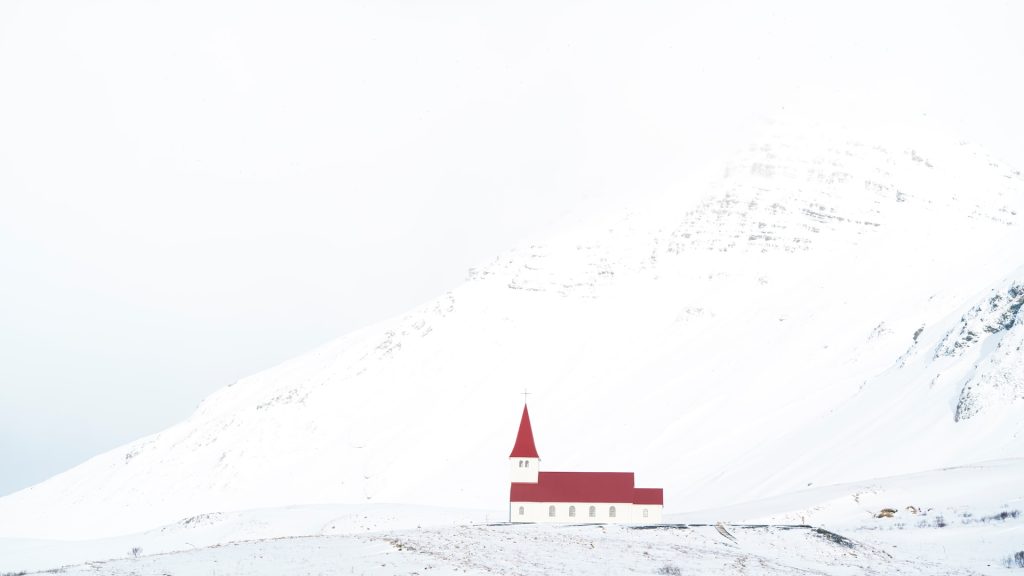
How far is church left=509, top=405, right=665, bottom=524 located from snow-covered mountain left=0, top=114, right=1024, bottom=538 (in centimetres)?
1551

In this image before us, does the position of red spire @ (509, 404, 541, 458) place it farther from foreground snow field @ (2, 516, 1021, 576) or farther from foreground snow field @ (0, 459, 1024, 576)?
foreground snow field @ (2, 516, 1021, 576)

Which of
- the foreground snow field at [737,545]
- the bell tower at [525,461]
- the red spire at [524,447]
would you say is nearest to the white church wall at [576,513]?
the bell tower at [525,461]

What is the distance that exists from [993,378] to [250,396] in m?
87.5

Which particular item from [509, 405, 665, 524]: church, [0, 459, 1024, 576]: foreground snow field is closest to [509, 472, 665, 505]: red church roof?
[509, 405, 665, 524]: church

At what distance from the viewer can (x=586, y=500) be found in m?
56.1

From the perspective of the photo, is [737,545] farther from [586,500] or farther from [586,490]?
[586,490]

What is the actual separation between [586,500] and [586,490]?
551mm

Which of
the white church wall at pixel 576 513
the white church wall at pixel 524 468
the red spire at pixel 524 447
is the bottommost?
the white church wall at pixel 576 513

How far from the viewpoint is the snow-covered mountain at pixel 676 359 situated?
81250mm

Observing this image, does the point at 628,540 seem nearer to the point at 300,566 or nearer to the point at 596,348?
the point at 300,566

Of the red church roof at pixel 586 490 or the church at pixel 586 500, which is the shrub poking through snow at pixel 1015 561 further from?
the red church roof at pixel 586 490

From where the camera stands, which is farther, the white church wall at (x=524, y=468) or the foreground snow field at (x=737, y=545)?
the white church wall at (x=524, y=468)

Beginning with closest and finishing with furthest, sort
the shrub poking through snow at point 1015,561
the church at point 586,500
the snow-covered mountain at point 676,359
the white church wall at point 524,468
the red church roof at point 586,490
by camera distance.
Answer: the shrub poking through snow at point 1015,561 → the church at point 586,500 → the red church roof at point 586,490 → the white church wall at point 524,468 → the snow-covered mountain at point 676,359

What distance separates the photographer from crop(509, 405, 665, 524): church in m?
55.8
